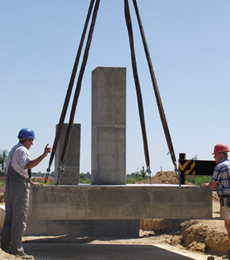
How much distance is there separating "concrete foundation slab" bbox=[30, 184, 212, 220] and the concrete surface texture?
833 millimetres

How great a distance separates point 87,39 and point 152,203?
3.65 m

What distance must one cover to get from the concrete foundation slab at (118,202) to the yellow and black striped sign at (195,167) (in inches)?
194

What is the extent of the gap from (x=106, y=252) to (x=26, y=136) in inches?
134

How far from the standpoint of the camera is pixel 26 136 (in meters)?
6.07

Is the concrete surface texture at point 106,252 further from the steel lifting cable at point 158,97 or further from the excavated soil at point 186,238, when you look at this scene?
the steel lifting cable at point 158,97

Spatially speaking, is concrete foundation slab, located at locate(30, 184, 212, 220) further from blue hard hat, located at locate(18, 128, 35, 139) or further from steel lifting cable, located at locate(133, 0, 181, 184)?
blue hard hat, located at locate(18, 128, 35, 139)

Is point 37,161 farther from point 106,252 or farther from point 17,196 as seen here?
point 106,252

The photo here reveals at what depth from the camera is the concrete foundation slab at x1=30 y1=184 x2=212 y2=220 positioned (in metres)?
7.29

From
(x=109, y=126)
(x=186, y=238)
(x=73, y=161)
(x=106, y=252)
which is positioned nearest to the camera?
(x=106, y=252)

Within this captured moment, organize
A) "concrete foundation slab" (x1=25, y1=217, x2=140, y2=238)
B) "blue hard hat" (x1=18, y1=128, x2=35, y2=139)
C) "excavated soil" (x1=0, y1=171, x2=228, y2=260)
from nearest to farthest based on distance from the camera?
1. "blue hard hat" (x1=18, y1=128, x2=35, y2=139)
2. "excavated soil" (x1=0, y1=171, x2=228, y2=260)
3. "concrete foundation slab" (x1=25, y1=217, x2=140, y2=238)

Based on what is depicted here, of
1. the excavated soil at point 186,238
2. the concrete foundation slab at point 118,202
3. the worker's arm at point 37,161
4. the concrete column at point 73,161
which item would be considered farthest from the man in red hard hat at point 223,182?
the concrete column at point 73,161

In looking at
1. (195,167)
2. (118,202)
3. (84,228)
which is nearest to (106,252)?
(118,202)

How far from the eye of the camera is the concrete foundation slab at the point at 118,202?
7.29 meters

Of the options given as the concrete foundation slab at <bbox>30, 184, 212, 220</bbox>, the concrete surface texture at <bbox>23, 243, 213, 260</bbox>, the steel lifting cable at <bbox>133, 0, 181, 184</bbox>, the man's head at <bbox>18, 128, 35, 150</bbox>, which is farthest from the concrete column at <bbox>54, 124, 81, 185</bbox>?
the man's head at <bbox>18, 128, 35, 150</bbox>
